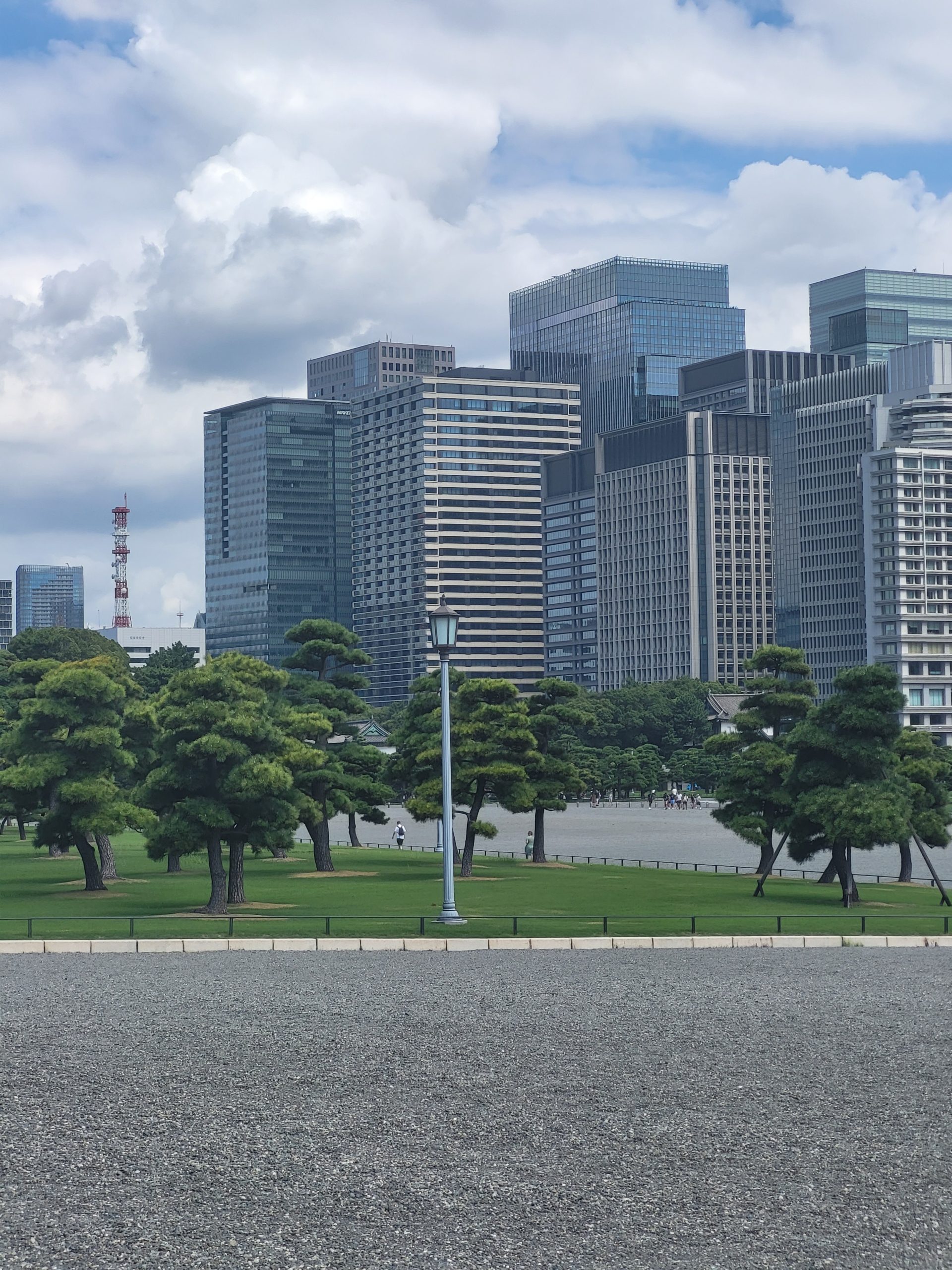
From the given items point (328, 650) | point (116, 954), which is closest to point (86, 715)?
point (328, 650)

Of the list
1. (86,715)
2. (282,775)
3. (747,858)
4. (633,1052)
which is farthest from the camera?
(747,858)

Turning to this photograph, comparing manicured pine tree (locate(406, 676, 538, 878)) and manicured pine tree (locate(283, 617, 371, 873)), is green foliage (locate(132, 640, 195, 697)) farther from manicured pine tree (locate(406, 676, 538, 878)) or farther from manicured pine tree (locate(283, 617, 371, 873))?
manicured pine tree (locate(406, 676, 538, 878))

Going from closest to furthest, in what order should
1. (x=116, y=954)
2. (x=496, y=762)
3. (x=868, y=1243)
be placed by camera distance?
1. (x=868, y=1243)
2. (x=116, y=954)
3. (x=496, y=762)

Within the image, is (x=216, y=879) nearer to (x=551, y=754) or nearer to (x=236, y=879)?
(x=236, y=879)

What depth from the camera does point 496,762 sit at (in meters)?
73.0

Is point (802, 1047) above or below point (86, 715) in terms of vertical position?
below

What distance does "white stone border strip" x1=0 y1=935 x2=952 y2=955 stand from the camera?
4109 cm

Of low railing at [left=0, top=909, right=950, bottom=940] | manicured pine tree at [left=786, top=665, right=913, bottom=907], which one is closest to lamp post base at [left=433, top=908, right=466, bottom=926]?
low railing at [left=0, top=909, right=950, bottom=940]

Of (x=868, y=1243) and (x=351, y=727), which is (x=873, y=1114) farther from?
(x=351, y=727)

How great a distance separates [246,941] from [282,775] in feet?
36.3

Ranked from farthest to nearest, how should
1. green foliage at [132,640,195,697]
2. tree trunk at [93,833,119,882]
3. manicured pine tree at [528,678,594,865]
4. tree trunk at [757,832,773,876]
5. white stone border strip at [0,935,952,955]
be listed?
green foliage at [132,640,195,697], manicured pine tree at [528,678,594,865], tree trunk at [757,832,773,876], tree trunk at [93,833,119,882], white stone border strip at [0,935,952,955]

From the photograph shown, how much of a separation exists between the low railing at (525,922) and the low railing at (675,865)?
23.5 metres

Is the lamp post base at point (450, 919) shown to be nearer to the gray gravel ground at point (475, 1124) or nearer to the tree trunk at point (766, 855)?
the gray gravel ground at point (475, 1124)

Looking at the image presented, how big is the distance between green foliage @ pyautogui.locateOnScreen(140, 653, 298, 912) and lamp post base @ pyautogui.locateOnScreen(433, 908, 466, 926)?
9.81 meters
